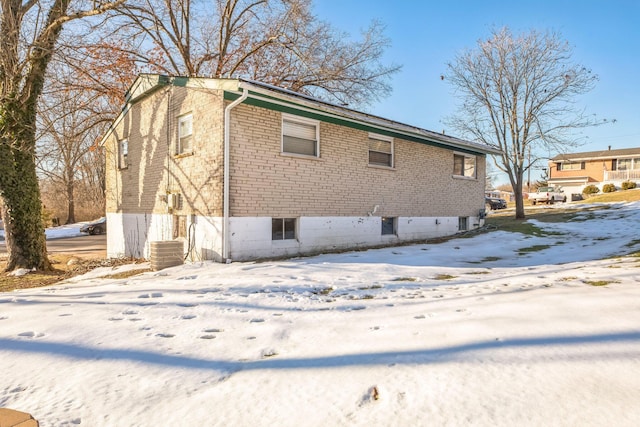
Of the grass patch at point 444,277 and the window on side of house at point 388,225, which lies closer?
the grass patch at point 444,277

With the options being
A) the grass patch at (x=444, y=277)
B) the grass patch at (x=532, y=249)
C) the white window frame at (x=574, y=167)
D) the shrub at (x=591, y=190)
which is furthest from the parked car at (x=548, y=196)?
the grass patch at (x=444, y=277)

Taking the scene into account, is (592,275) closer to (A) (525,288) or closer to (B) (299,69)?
(A) (525,288)

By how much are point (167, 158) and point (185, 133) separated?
1.07 meters

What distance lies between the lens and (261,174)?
854 cm

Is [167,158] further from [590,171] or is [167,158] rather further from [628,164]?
[628,164]

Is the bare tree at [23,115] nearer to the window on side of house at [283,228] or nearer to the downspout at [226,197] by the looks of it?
the downspout at [226,197]

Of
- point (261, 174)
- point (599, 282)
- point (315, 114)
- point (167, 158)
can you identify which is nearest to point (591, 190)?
point (315, 114)

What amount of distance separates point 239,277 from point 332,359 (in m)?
3.74

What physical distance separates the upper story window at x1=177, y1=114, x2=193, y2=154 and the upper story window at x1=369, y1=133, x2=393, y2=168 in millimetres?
5389

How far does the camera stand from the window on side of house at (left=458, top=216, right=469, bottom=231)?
1442 centimetres

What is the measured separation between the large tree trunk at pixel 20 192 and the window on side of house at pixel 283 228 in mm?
7295

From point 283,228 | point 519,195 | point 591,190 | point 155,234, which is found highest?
point 591,190

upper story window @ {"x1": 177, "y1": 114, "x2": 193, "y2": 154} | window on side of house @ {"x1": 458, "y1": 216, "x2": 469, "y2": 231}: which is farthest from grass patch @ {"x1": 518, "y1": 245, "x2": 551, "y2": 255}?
upper story window @ {"x1": 177, "y1": 114, "x2": 193, "y2": 154}

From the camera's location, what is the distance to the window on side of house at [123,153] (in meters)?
12.5
